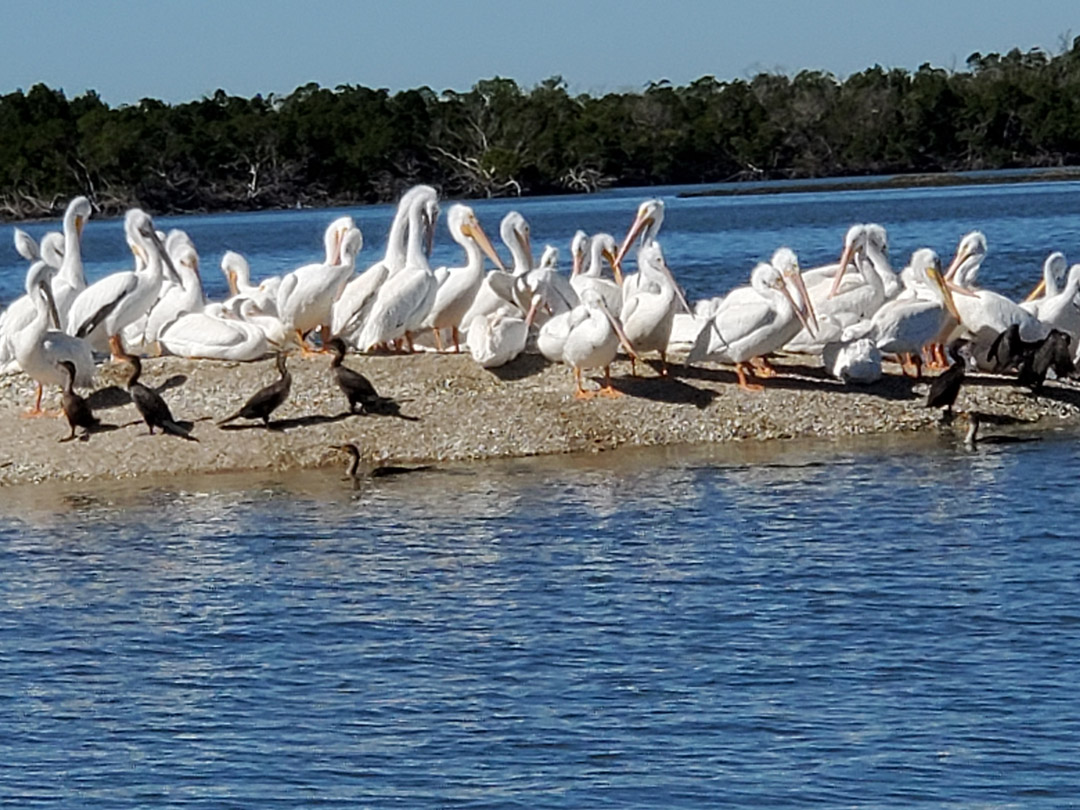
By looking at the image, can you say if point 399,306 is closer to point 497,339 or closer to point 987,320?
point 497,339

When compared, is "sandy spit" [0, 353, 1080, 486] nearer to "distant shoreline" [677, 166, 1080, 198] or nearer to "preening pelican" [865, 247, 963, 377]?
"preening pelican" [865, 247, 963, 377]

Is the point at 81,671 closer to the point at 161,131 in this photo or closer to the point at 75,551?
the point at 75,551

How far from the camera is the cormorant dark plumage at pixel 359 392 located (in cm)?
1395

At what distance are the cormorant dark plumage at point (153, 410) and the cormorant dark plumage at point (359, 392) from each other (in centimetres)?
98

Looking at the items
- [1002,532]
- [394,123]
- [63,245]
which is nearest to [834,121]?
[394,123]

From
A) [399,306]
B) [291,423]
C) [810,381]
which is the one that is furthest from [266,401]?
[810,381]

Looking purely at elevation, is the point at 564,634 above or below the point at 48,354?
below

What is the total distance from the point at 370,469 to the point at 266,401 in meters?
0.77

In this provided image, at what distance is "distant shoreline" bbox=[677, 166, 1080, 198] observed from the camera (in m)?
71.2

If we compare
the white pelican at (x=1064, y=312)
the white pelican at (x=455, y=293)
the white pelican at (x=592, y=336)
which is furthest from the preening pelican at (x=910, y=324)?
the white pelican at (x=455, y=293)

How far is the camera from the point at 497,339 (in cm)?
1453

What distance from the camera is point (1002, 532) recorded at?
11258 millimetres

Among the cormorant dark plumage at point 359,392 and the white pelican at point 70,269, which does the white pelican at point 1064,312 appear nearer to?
the cormorant dark plumage at point 359,392

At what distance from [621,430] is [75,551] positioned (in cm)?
383
